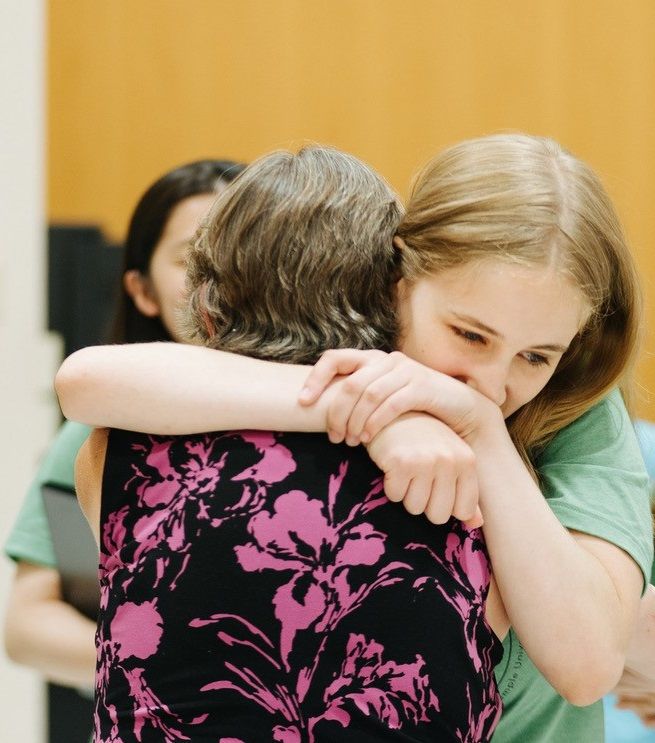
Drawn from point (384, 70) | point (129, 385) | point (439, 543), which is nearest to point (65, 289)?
point (384, 70)

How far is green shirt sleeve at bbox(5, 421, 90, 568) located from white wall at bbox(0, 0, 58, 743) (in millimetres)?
819

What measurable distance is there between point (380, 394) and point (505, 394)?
21 centimetres

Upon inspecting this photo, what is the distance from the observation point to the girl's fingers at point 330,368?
0.86m

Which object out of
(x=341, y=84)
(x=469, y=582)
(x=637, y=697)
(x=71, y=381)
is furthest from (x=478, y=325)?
(x=341, y=84)

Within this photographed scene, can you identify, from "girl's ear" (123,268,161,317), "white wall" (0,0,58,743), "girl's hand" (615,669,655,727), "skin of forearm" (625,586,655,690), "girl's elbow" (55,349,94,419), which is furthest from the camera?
"white wall" (0,0,58,743)

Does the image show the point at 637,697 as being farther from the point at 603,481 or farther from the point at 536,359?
the point at 536,359

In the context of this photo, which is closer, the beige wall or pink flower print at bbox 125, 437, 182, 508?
pink flower print at bbox 125, 437, 182, 508

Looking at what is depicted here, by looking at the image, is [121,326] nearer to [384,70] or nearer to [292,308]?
[292,308]

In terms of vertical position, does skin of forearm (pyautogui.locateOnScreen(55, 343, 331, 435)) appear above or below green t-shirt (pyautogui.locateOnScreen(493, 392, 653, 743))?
above

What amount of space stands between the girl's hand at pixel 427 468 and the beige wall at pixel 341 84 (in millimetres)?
1896

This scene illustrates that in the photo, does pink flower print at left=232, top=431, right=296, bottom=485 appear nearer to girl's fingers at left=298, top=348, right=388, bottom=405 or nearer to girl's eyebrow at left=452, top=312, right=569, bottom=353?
girl's fingers at left=298, top=348, right=388, bottom=405

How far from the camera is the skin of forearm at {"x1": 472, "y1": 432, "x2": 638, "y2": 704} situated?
87 centimetres

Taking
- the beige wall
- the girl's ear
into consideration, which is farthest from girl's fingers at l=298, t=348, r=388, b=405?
the beige wall

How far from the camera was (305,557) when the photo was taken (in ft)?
2.66
